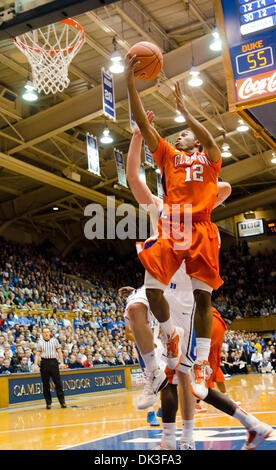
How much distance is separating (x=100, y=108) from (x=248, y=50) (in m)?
10.1

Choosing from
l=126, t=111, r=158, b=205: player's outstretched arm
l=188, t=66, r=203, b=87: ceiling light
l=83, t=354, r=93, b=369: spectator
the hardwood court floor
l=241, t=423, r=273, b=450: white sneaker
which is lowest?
the hardwood court floor

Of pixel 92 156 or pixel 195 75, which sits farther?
pixel 92 156

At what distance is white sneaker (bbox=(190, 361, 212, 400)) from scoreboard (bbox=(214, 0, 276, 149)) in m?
3.62

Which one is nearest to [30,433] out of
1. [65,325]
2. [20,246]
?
[65,325]

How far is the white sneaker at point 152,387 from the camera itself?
362 cm

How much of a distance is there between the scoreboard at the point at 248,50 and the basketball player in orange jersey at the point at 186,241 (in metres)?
2.41

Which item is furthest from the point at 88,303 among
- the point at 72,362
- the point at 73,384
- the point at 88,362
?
the point at 73,384

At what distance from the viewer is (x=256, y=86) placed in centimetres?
604

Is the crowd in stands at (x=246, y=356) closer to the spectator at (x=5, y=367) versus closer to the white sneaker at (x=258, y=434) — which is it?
the spectator at (x=5, y=367)

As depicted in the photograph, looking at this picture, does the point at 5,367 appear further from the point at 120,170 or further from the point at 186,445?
the point at 186,445

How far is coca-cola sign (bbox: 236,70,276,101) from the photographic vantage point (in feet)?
19.7

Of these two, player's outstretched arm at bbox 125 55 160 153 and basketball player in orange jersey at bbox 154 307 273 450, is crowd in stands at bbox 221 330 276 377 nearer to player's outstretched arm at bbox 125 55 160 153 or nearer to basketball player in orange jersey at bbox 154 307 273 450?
basketball player in orange jersey at bbox 154 307 273 450

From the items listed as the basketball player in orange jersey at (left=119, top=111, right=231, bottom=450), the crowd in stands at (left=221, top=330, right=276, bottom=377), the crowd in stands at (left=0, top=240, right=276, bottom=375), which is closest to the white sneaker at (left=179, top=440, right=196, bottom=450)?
the basketball player in orange jersey at (left=119, top=111, right=231, bottom=450)

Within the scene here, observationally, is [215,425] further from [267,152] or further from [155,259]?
[267,152]
